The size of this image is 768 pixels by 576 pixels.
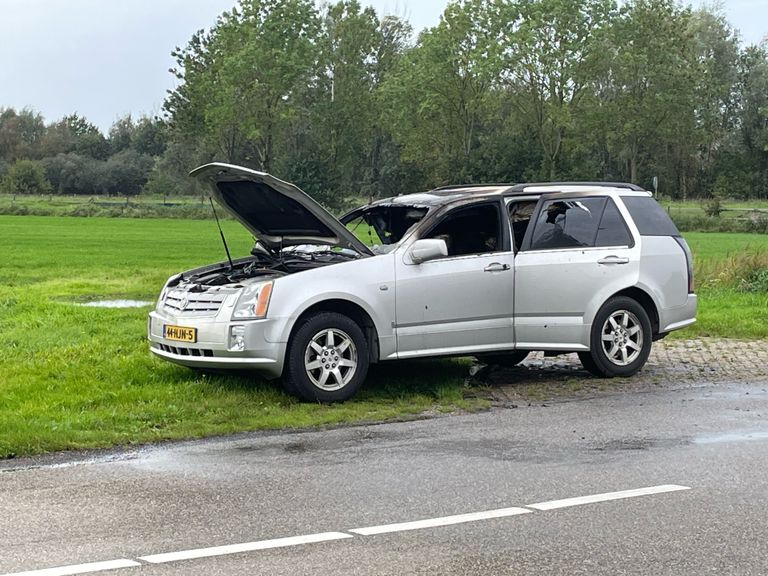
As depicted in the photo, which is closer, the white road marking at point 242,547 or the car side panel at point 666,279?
the white road marking at point 242,547

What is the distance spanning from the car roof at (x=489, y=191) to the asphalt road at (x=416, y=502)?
262 centimetres

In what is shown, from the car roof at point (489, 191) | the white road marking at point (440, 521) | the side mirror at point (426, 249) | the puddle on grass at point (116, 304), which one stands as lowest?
the white road marking at point (440, 521)

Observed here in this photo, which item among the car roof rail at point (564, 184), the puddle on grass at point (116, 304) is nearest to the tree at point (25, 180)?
the puddle on grass at point (116, 304)

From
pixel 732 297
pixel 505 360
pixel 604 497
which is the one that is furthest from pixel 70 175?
pixel 604 497

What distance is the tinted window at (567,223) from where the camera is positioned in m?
10.6

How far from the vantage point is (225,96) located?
3068 inches

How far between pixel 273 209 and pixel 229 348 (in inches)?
63.9

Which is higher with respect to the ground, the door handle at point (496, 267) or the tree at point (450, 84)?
the tree at point (450, 84)

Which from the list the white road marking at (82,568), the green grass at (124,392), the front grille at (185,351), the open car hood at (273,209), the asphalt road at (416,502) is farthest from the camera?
the open car hood at (273,209)

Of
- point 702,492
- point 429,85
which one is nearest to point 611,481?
point 702,492

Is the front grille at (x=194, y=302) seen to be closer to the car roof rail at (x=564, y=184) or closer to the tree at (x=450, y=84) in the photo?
the car roof rail at (x=564, y=184)

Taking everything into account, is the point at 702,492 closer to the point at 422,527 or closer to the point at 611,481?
the point at 611,481

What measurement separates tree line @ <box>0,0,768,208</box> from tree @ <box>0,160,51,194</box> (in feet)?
49.2

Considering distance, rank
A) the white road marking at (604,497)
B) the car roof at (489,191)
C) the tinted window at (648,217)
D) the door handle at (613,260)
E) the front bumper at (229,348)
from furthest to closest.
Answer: the tinted window at (648,217) → the door handle at (613,260) → the car roof at (489,191) → the front bumper at (229,348) → the white road marking at (604,497)
